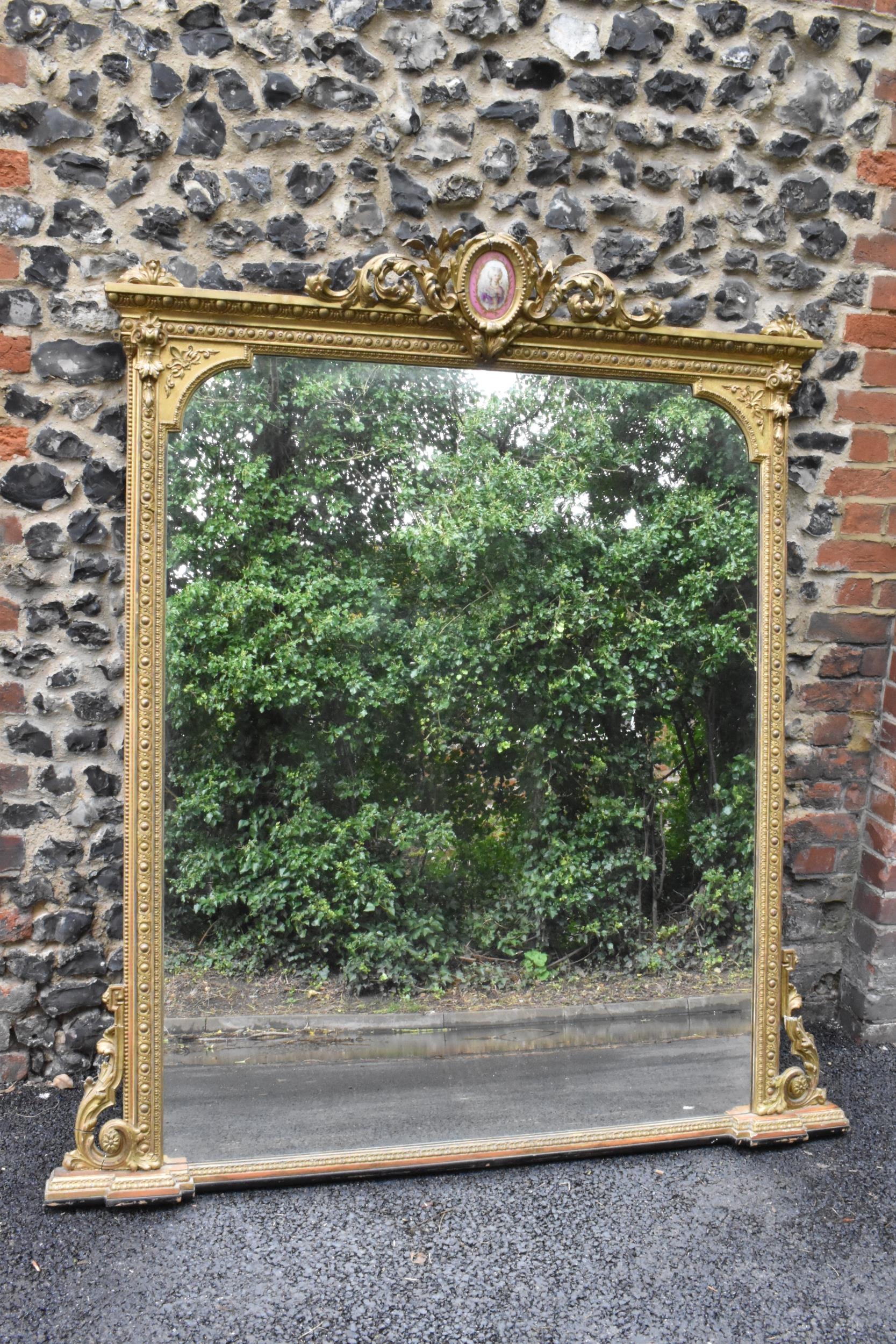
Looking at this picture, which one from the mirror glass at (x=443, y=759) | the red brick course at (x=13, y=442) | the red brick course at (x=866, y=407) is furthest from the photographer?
the red brick course at (x=866, y=407)

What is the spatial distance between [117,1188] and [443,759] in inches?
54.7

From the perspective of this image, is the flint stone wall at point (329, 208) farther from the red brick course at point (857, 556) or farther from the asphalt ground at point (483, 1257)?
the asphalt ground at point (483, 1257)

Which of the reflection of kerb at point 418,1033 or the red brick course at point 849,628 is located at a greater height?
the red brick course at point 849,628

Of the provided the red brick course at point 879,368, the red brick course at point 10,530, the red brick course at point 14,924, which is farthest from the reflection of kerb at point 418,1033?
the red brick course at point 879,368

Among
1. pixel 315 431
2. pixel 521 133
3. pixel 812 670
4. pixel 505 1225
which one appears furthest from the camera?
pixel 812 670

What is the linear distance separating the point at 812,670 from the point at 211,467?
2048mm

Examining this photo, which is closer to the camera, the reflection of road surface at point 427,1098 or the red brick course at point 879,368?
the reflection of road surface at point 427,1098

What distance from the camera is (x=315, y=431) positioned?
267cm

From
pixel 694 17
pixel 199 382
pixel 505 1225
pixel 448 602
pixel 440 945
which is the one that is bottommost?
pixel 505 1225

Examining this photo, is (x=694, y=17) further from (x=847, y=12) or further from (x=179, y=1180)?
(x=179, y=1180)

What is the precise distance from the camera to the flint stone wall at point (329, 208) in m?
2.72

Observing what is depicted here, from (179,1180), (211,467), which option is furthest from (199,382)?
(179,1180)

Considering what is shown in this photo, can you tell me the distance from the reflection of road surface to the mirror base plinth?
0.07m

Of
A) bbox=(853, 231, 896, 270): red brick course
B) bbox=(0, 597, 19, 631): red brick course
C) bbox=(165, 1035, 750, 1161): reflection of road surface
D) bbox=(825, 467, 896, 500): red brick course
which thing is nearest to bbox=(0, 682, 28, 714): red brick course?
bbox=(0, 597, 19, 631): red brick course
